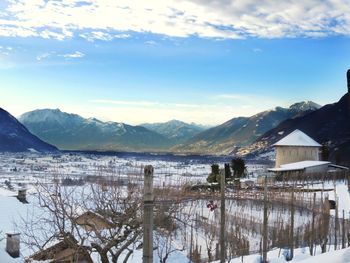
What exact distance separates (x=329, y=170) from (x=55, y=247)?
3579 centimetres

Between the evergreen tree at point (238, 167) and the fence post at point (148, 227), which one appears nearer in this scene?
the fence post at point (148, 227)

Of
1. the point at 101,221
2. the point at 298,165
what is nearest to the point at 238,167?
the point at 298,165

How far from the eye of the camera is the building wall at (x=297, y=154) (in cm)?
4900

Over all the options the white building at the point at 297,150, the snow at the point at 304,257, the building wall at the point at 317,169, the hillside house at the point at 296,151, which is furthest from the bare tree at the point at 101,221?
the white building at the point at 297,150

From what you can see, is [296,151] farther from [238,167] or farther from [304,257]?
[304,257]

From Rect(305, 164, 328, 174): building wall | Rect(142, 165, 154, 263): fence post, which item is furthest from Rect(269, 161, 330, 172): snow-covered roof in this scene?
Rect(142, 165, 154, 263): fence post

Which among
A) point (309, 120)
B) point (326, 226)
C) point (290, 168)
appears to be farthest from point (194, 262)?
point (309, 120)

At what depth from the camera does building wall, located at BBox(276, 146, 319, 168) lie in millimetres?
49000

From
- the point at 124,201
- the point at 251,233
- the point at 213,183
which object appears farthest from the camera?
the point at 213,183

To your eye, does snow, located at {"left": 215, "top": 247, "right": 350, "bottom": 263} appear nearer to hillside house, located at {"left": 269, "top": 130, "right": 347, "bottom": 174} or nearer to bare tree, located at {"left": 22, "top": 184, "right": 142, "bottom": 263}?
bare tree, located at {"left": 22, "top": 184, "right": 142, "bottom": 263}

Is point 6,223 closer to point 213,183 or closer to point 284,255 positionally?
point 284,255

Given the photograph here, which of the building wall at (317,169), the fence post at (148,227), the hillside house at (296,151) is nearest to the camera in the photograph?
the fence post at (148,227)

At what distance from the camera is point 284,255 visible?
17.6 meters

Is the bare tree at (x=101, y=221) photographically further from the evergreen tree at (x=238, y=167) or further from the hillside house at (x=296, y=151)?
the hillside house at (x=296, y=151)
